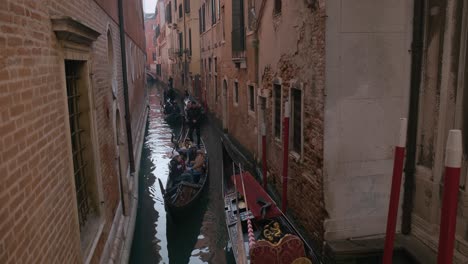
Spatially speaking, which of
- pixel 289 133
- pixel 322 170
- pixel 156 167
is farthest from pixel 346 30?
pixel 156 167

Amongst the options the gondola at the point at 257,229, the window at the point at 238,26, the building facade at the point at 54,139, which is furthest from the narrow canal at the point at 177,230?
the window at the point at 238,26

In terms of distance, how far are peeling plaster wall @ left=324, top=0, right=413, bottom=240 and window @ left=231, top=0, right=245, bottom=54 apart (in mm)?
5720

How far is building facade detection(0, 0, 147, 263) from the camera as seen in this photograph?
6.81 ft

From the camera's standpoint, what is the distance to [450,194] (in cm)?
252

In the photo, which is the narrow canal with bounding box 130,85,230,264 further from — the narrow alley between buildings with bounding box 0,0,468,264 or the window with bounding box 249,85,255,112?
the window with bounding box 249,85,255,112

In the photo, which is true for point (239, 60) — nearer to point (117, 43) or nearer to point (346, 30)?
point (117, 43)

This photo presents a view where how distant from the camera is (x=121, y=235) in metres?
5.69

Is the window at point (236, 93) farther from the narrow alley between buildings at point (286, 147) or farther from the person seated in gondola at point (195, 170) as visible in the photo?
the narrow alley between buildings at point (286, 147)

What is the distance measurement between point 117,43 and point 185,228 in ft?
12.9

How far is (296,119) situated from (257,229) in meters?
1.93

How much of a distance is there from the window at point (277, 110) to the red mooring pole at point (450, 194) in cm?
515

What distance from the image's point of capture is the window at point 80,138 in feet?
13.3

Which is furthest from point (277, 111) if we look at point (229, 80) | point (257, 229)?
point (229, 80)

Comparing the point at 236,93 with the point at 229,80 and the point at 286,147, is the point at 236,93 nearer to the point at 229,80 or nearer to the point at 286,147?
the point at 229,80
